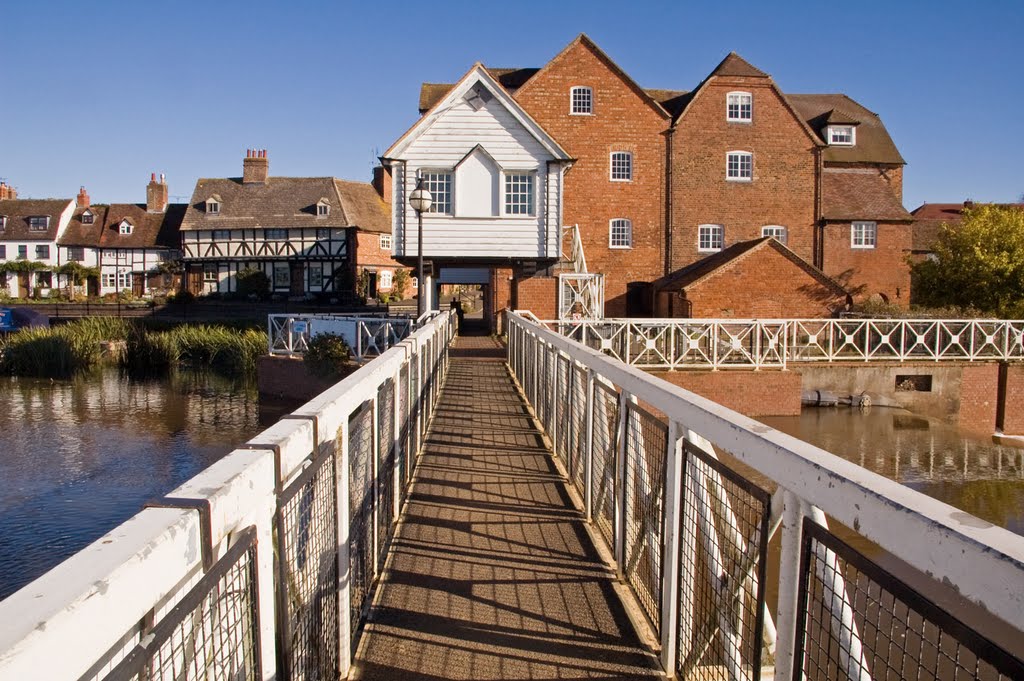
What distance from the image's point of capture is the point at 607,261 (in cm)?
3181

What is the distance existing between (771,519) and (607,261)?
97.0 ft

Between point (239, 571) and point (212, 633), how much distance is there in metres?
0.21

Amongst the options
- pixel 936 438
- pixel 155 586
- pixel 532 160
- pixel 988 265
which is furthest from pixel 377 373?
pixel 988 265

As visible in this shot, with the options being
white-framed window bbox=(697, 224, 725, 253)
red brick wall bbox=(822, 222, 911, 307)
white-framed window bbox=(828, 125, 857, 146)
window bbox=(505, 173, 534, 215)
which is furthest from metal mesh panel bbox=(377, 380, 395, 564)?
white-framed window bbox=(828, 125, 857, 146)

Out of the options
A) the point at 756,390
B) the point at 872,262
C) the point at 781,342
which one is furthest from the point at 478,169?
the point at 872,262

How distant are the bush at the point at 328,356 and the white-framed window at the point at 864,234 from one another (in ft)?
74.7

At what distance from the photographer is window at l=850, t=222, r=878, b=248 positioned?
33281 millimetres

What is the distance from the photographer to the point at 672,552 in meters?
3.59

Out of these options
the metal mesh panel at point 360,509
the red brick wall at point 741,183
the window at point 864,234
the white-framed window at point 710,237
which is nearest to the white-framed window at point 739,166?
the red brick wall at point 741,183

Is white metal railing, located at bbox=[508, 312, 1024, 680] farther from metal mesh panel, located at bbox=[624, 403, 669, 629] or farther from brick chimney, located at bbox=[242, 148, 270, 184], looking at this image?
brick chimney, located at bbox=[242, 148, 270, 184]

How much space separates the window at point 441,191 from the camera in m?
21.7

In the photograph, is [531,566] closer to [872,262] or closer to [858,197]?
[872,262]

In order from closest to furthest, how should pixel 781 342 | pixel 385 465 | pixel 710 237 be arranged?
pixel 385 465 < pixel 781 342 < pixel 710 237

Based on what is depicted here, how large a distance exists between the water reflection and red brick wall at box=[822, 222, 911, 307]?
23915 mm
